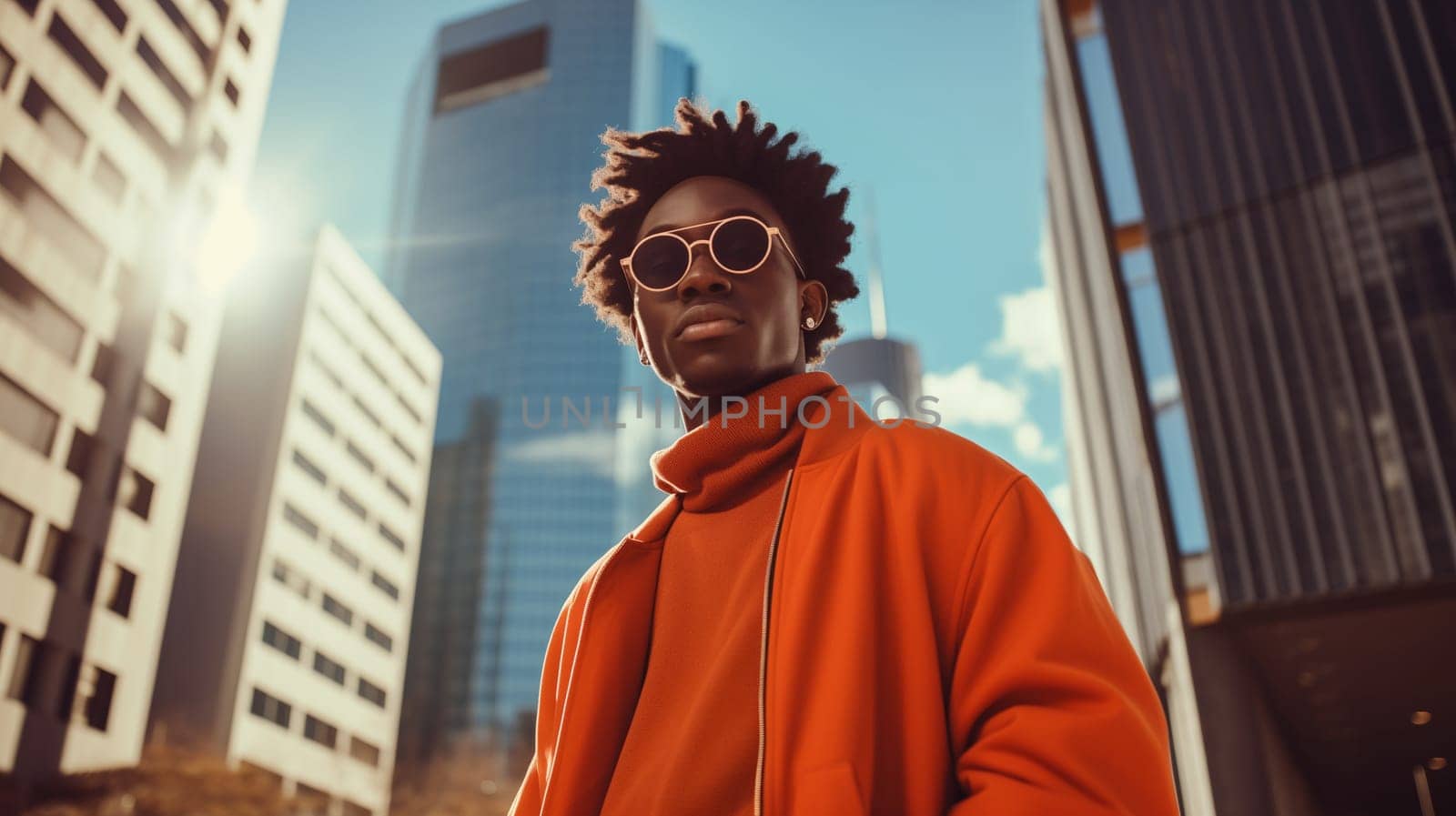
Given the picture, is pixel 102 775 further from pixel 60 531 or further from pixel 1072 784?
pixel 1072 784

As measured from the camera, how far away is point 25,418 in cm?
2461

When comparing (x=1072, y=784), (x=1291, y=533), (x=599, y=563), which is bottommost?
(x=1072, y=784)

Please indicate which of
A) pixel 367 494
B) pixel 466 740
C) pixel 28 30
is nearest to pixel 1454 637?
pixel 28 30

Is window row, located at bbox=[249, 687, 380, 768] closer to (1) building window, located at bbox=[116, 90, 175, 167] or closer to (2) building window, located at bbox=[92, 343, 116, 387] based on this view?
(2) building window, located at bbox=[92, 343, 116, 387]

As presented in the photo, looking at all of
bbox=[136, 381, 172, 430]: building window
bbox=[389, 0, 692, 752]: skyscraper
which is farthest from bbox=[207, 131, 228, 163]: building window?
bbox=[389, 0, 692, 752]: skyscraper

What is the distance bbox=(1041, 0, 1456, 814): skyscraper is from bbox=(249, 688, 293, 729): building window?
37.9 m

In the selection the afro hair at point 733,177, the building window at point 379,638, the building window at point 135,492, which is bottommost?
the afro hair at point 733,177

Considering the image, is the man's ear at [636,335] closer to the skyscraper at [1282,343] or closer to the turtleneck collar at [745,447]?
the turtleneck collar at [745,447]

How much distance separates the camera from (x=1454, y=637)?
1281 centimetres

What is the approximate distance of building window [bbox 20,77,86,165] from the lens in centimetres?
2498

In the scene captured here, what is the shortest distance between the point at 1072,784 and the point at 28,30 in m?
30.3

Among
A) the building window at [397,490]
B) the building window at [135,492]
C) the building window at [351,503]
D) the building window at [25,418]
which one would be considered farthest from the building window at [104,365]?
the building window at [397,490]

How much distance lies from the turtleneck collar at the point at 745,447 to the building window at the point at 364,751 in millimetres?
52123

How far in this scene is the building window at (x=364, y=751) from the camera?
4881 centimetres
